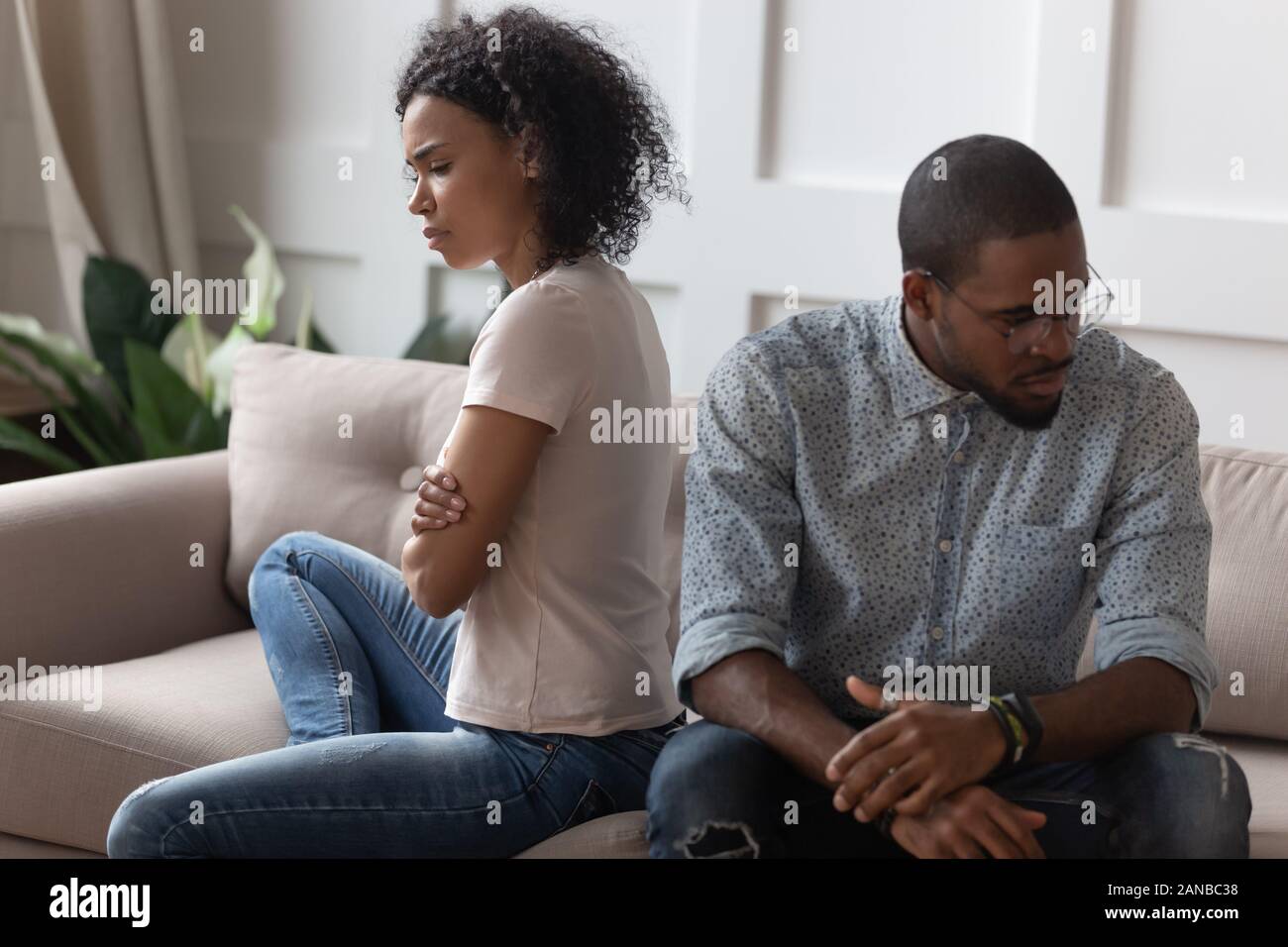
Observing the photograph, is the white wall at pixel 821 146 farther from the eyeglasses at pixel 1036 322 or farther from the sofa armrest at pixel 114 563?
the eyeglasses at pixel 1036 322

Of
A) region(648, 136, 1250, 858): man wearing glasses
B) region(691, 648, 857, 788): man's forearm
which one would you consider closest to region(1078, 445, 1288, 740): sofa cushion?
region(648, 136, 1250, 858): man wearing glasses

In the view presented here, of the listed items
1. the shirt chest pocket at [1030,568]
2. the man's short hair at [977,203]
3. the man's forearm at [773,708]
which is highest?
the man's short hair at [977,203]

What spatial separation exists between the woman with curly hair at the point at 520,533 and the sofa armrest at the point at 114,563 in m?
0.55

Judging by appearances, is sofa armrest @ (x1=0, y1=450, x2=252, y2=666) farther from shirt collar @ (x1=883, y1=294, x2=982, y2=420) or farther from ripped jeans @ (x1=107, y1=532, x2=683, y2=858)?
shirt collar @ (x1=883, y1=294, x2=982, y2=420)

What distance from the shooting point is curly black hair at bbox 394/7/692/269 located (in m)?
1.42

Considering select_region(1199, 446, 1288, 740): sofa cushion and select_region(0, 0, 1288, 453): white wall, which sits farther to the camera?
select_region(0, 0, 1288, 453): white wall

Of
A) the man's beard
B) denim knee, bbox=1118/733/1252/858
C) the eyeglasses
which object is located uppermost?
the eyeglasses

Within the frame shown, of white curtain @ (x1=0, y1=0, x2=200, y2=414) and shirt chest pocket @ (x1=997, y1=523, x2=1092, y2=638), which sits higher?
white curtain @ (x1=0, y1=0, x2=200, y2=414)

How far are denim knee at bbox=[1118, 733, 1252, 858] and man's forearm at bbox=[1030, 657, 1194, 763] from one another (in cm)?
3

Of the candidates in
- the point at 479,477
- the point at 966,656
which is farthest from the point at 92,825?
the point at 966,656

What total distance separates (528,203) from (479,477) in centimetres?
30

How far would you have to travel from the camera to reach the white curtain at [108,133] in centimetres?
270

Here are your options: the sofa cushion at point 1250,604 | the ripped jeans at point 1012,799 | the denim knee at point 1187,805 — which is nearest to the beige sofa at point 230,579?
the sofa cushion at point 1250,604
